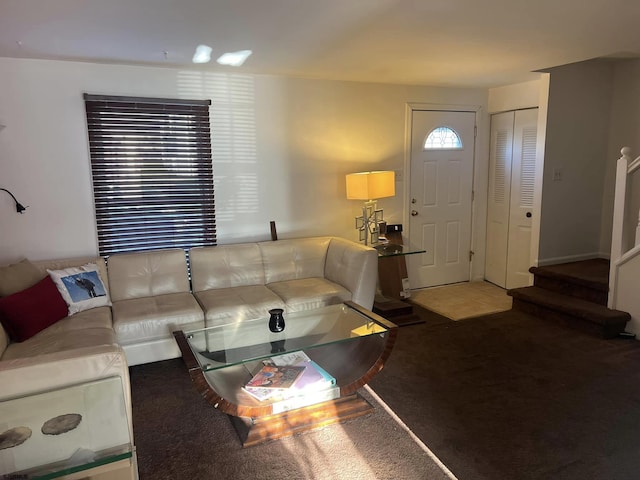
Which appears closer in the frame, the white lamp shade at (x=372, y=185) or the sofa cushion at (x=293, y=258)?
the sofa cushion at (x=293, y=258)

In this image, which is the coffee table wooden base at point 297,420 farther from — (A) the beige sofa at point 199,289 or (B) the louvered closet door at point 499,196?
(B) the louvered closet door at point 499,196

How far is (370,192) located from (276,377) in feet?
7.00

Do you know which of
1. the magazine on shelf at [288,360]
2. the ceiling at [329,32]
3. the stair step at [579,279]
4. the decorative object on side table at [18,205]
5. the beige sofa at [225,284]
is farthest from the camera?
the stair step at [579,279]

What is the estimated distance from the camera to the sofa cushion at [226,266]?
3826mm

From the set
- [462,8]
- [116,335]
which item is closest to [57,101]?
[116,335]

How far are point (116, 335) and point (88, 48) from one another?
Answer: 1.97 metres

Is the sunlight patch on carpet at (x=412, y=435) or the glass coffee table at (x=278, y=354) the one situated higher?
the glass coffee table at (x=278, y=354)

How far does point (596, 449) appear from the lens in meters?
2.29

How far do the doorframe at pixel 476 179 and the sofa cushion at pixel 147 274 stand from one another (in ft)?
8.07

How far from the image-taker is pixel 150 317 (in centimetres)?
317

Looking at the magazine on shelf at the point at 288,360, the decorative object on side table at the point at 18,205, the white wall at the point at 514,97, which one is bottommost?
the magazine on shelf at the point at 288,360

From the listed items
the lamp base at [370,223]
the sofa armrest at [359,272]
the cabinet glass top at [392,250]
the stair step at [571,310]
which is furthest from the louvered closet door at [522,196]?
the sofa armrest at [359,272]

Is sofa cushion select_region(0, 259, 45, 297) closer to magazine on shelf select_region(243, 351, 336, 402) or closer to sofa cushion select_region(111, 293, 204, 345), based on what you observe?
sofa cushion select_region(111, 293, 204, 345)

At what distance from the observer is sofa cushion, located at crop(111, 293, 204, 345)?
3104mm
